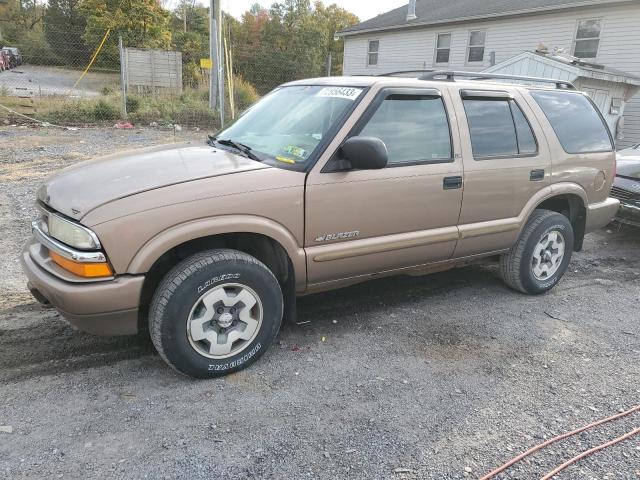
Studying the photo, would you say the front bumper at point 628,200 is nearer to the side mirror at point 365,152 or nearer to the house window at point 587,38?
the side mirror at point 365,152

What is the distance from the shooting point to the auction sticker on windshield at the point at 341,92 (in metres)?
3.50

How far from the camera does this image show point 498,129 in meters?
4.10

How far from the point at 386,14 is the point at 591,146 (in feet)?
72.0

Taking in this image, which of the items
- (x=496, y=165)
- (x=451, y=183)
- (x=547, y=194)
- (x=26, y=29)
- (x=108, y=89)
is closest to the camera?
(x=451, y=183)

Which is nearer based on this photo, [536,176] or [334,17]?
[536,176]

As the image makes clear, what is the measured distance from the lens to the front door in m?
3.28

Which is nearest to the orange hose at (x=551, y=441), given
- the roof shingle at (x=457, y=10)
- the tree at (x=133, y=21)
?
the roof shingle at (x=457, y=10)

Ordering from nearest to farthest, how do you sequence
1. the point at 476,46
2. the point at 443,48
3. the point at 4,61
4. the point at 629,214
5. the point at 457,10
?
the point at 629,214
the point at 476,46
the point at 457,10
the point at 443,48
the point at 4,61

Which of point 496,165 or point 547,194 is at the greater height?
point 496,165

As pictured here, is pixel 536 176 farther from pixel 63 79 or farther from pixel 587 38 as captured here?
pixel 63 79

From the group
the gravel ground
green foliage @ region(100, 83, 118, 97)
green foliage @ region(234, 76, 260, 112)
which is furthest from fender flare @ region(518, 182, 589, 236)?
green foliage @ region(100, 83, 118, 97)

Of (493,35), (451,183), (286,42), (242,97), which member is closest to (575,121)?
(451,183)

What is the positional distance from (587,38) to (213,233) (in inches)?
639

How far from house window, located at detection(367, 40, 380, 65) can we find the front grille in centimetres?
1825
